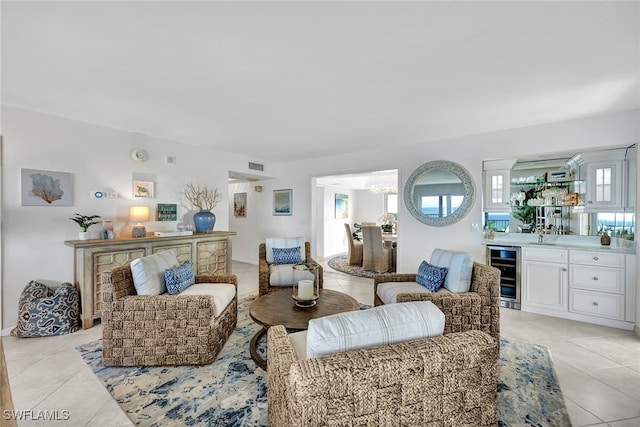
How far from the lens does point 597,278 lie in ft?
10.6

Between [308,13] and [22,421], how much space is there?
114 inches

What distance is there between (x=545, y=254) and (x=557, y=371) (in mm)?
1725

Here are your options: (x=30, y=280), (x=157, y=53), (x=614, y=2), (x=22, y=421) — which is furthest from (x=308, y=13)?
(x=30, y=280)

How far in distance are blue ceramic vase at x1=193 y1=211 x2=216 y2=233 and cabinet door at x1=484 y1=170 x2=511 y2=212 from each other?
A: 418 centimetres

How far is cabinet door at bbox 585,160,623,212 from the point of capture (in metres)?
3.39

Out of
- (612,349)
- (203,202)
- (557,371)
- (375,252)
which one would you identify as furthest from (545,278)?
(203,202)

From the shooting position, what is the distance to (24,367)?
2.27 meters

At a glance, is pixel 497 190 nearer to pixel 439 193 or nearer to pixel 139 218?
pixel 439 193

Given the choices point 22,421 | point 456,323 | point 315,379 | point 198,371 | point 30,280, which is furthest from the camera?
point 30,280

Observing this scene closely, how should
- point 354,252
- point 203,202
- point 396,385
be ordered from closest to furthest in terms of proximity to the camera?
point 396,385, point 203,202, point 354,252

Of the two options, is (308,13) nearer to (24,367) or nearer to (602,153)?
(24,367)

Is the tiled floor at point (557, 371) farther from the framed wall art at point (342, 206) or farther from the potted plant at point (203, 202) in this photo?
the framed wall art at point (342, 206)

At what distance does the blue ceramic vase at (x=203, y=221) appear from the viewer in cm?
431

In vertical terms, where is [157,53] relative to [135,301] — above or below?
above
